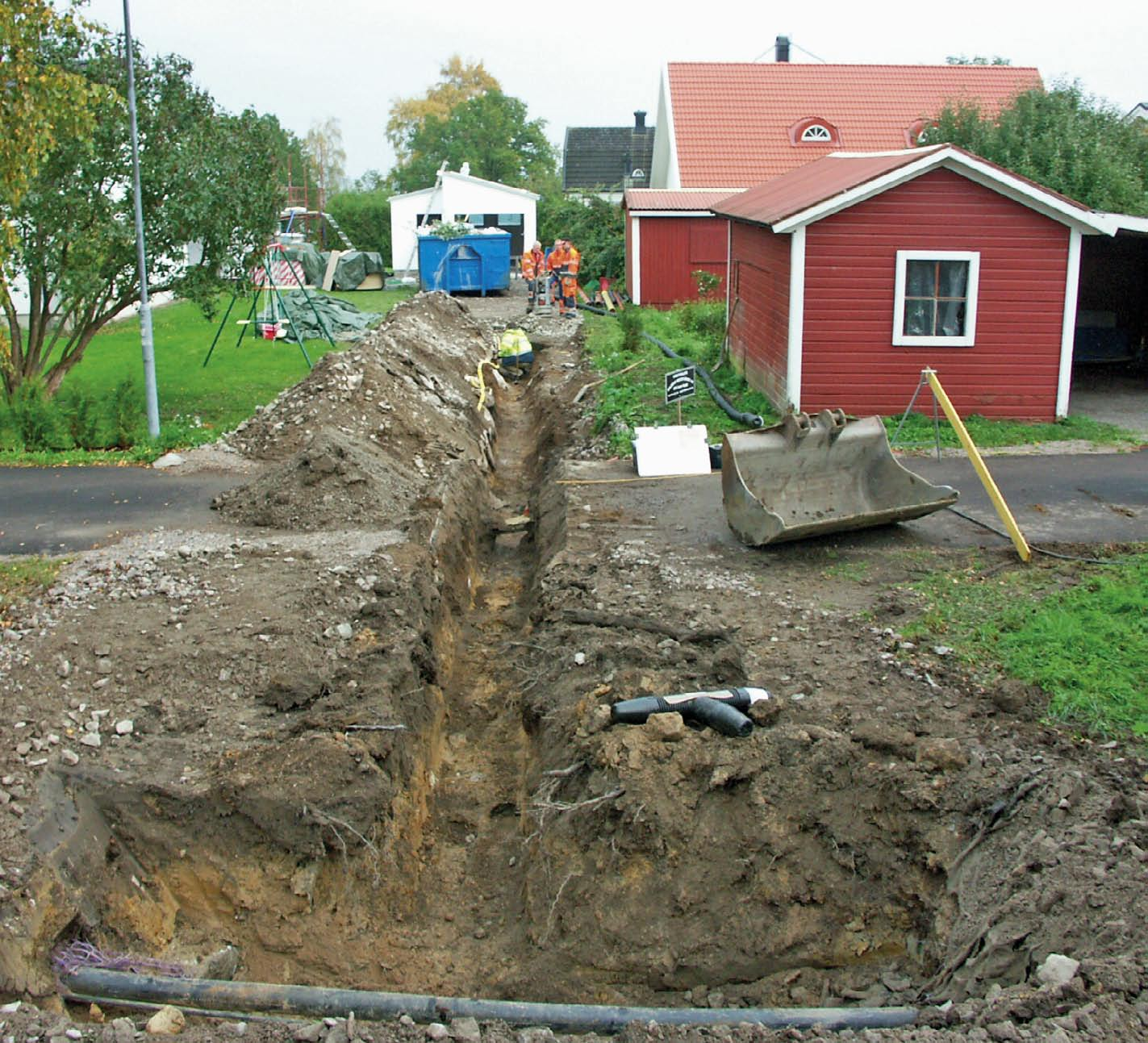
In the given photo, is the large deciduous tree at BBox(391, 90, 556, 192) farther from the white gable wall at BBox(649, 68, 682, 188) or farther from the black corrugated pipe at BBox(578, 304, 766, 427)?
the black corrugated pipe at BBox(578, 304, 766, 427)

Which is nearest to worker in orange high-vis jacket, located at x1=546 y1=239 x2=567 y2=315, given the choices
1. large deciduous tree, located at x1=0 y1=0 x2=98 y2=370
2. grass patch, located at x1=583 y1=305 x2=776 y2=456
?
grass patch, located at x1=583 y1=305 x2=776 y2=456

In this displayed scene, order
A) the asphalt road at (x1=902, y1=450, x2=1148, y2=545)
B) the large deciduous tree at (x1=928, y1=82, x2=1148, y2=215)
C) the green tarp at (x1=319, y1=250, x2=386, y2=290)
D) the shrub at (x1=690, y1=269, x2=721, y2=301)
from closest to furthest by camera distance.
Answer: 1. the asphalt road at (x1=902, y1=450, x2=1148, y2=545)
2. the large deciduous tree at (x1=928, y1=82, x2=1148, y2=215)
3. the shrub at (x1=690, y1=269, x2=721, y2=301)
4. the green tarp at (x1=319, y1=250, x2=386, y2=290)

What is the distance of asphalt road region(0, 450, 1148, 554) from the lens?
10625mm

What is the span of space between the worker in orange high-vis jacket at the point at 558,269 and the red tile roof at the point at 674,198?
2071 millimetres

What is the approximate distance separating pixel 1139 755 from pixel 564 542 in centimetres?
582

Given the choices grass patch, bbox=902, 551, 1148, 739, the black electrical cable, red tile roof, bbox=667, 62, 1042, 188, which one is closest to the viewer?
grass patch, bbox=902, 551, 1148, 739

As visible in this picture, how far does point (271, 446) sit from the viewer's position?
14.0m

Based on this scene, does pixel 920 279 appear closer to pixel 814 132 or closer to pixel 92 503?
pixel 92 503

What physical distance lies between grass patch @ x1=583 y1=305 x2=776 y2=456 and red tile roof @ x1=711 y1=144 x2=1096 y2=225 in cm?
257

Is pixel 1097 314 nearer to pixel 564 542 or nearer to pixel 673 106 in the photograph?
pixel 564 542

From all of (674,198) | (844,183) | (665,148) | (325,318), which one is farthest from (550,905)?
(665,148)

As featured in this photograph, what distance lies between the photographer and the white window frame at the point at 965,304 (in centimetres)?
1476

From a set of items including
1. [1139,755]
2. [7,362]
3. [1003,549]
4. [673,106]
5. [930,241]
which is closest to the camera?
[1139,755]

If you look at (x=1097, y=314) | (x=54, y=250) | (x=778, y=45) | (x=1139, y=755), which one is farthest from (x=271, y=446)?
(x=778, y=45)
